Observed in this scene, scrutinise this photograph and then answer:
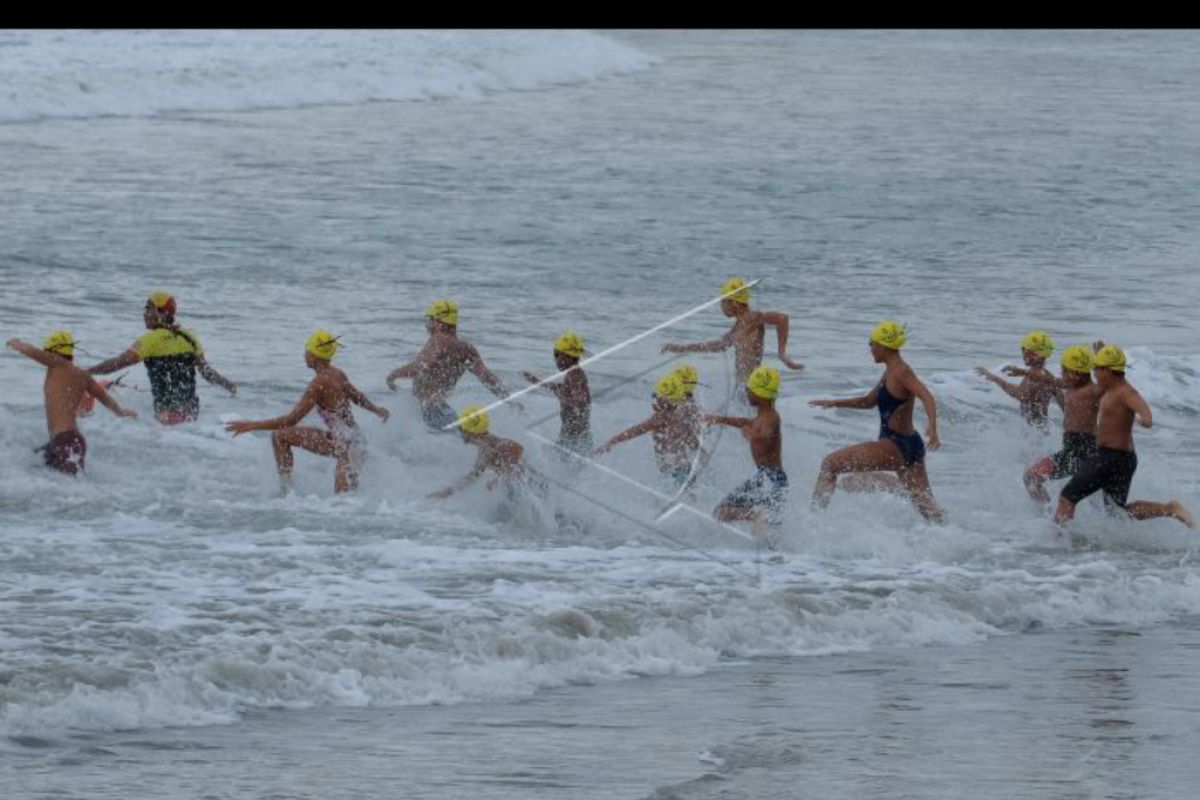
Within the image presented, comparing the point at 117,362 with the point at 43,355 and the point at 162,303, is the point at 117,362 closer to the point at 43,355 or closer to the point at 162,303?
the point at 162,303

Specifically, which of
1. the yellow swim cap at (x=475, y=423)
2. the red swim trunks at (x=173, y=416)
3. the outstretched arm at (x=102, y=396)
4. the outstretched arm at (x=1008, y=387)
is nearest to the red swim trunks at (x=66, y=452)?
the outstretched arm at (x=102, y=396)

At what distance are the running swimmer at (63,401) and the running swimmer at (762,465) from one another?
473 cm

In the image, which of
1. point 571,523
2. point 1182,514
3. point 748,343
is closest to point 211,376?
point 571,523

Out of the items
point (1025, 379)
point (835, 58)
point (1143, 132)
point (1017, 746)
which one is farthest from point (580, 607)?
point (835, 58)

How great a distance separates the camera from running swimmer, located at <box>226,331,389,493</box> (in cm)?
1573

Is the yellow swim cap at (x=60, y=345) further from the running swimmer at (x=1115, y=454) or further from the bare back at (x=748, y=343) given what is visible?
the running swimmer at (x=1115, y=454)

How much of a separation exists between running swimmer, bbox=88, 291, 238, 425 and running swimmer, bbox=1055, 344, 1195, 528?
686cm

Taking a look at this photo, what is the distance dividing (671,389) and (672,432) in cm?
34

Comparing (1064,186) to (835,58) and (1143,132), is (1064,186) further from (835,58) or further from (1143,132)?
(835,58)

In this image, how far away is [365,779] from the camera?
30.3 feet

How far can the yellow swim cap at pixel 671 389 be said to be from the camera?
51.4 feet

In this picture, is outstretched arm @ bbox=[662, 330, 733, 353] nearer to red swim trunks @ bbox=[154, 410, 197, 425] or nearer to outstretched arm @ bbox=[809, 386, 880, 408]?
outstretched arm @ bbox=[809, 386, 880, 408]

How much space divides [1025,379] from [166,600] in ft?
25.4

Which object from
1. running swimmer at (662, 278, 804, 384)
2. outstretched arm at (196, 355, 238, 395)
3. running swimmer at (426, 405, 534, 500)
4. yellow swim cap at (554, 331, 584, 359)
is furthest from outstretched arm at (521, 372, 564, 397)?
outstretched arm at (196, 355, 238, 395)
